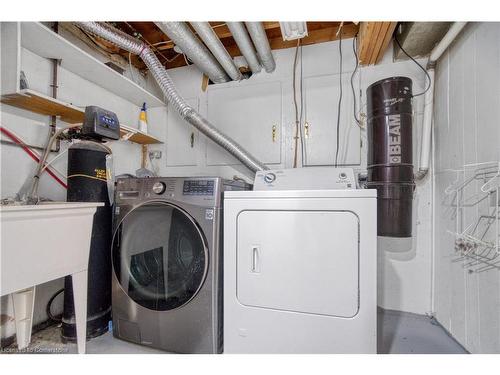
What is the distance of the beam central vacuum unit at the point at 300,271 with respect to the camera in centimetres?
100

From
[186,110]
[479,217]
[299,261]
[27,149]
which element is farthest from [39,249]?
[479,217]

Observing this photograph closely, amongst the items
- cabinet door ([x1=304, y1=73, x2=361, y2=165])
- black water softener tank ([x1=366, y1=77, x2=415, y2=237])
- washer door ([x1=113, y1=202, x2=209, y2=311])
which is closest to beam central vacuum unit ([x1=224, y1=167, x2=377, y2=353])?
washer door ([x1=113, y1=202, x2=209, y2=311])

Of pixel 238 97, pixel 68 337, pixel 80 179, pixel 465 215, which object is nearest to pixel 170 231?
pixel 80 179

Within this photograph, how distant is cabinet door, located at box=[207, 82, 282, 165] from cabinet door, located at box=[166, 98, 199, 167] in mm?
177

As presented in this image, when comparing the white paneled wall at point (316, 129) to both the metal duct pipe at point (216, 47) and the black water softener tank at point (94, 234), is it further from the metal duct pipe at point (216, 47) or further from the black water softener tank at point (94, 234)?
the black water softener tank at point (94, 234)

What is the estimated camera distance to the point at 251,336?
3.68 ft

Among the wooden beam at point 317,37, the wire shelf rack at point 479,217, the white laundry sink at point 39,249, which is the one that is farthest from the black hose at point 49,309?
the wire shelf rack at point 479,217

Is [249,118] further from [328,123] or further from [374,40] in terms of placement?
[374,40]

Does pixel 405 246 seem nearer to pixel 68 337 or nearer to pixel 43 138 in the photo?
pixel 68 337

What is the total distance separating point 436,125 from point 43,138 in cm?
278

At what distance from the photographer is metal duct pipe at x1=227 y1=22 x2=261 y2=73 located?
4.99 feet

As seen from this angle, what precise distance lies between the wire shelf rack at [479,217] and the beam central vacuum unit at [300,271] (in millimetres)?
627

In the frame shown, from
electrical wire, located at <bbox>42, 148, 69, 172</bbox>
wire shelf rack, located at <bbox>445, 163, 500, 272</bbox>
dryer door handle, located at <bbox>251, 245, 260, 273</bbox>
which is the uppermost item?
electrical wire, located at <bbox>42, 148, 69, 172</bbox>

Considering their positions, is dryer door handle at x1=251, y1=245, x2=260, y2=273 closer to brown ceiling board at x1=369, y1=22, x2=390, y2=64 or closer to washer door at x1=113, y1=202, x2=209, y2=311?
washer door at x1=113, y1=202, x2=209, y2=311
